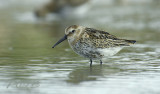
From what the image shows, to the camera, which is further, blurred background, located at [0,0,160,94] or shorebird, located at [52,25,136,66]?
shorebird, located at [52,25,136,66]

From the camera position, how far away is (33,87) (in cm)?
639

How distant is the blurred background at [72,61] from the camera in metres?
6.42

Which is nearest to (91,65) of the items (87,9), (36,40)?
(36,40)

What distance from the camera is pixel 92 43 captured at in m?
8.29

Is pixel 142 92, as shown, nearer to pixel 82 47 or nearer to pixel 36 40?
pixel 82 47

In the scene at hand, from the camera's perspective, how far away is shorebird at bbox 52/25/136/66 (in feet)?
27.1

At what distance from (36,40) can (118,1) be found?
1336 cm

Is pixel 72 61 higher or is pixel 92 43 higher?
pixel 92 43

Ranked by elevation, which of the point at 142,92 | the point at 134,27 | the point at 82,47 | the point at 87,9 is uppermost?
the point at 87,9

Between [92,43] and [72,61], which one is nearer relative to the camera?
[92,43]

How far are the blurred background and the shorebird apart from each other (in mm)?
261

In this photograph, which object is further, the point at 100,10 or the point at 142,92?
the point at 100,10

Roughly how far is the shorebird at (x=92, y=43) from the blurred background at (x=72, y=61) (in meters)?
0.26

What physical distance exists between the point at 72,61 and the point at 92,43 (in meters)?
0.86
